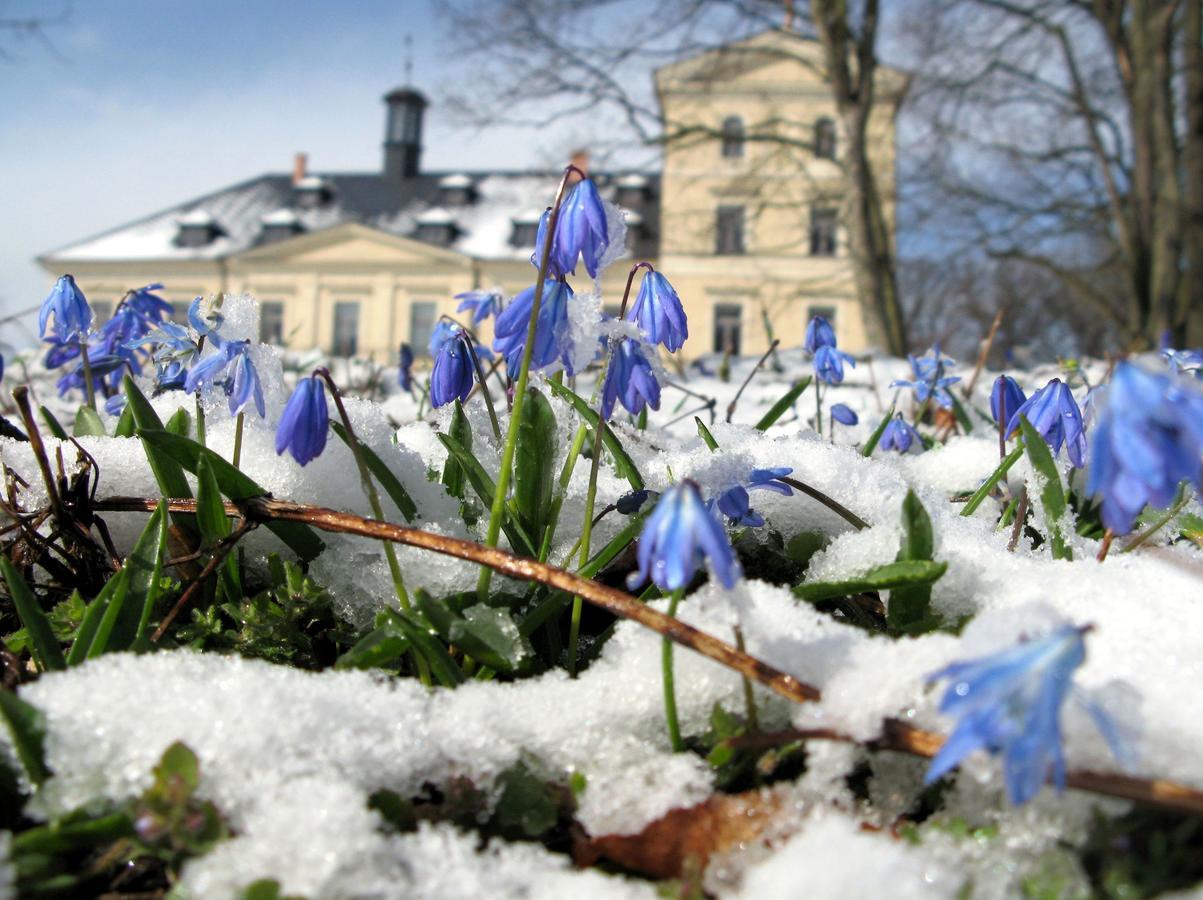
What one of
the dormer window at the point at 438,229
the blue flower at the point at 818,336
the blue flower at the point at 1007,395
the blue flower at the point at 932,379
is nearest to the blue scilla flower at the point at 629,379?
the blue flower at the point at 1007,395

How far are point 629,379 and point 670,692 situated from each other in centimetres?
37

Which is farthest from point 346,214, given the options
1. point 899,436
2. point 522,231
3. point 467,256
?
point 899,436

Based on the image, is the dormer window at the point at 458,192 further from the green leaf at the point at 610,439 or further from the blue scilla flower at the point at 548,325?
the blue scilla flower at the point at 548,325

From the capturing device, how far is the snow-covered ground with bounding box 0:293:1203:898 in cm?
62

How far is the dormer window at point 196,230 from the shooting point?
26344mm

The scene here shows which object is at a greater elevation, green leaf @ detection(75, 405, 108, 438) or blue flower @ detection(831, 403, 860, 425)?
blue flower @ detection(831, 403, 860, 425)

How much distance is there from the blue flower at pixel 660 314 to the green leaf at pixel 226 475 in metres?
0.44

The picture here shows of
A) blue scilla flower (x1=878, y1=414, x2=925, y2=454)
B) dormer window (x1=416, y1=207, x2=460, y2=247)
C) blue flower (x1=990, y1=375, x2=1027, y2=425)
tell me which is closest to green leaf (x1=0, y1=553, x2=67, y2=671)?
blue flower (x1=990, y1=375, x2=1027, y2=425)

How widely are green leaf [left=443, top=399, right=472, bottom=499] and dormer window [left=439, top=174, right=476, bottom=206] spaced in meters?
27.7

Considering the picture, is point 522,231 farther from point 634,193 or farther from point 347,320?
point 347,320

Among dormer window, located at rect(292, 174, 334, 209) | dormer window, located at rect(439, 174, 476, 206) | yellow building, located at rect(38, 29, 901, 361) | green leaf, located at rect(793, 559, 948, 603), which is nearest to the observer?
green leaf, located at rect(793, 559, 948, 603)

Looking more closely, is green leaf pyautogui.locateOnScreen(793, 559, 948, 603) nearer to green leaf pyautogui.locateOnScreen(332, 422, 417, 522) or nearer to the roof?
green leaf pyautogui.locateOnScreen(332, 422, 417, 522)

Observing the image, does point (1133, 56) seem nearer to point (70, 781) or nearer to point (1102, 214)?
point (1102, 214)

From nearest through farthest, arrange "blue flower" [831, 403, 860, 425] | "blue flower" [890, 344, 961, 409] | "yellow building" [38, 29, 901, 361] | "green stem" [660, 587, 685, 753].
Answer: "green stem" [660, 587, 685, 753], "blue flower" [831, 403, 860, 425], "blue flower" [890, 344, 961, 409], "yellow building" [38, 29, 901, 361]
